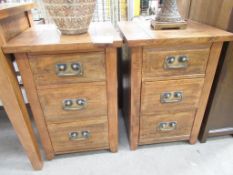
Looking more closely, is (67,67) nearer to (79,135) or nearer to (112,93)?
(112,93)

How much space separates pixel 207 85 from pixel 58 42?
742 mm

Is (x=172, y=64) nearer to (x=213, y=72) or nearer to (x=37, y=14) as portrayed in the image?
(x=213, y=72)

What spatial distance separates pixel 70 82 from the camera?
2.66ft

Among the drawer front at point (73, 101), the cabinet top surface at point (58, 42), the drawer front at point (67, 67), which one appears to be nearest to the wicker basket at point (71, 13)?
the cabinet top surface at point (58, 42)

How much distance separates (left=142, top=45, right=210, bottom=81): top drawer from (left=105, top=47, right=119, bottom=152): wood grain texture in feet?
0.45

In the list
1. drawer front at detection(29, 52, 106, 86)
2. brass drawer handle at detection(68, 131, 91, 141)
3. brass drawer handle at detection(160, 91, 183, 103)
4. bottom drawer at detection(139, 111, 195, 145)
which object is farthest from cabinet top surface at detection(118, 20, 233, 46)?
brass drawer handle at detection(68, 131, 91, 141)

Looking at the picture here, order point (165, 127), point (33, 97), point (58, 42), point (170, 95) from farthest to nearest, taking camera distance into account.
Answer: point (165, 127)
point (170, 95)
point (33, 97)
point (58, 42)

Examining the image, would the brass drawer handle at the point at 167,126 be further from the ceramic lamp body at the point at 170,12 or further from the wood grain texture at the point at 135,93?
the ceramic lamp body at the point at 170,12

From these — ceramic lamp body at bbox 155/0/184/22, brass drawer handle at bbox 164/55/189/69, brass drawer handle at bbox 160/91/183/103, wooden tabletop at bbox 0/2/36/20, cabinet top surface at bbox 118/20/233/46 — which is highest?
wooden tabletop at bbox 0/2/36/20

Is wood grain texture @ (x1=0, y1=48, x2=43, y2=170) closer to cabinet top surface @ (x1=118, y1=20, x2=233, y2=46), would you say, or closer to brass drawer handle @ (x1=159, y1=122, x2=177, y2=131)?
cabinet top surface @ (x1=118, y1=20, x2=233, y2=46)

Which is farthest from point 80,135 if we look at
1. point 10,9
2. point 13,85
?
point 10,9

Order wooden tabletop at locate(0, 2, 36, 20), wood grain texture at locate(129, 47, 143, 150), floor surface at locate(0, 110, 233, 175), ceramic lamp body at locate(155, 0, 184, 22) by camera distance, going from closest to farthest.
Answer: wooden tabletop at locate(0, 2, 36, 20)
wood grain texture at locate(129, 47, 143, 150)
ceramic lamp body at locate(155, 0, 184, 22)
floor surface at locate(0, 110, 233, 175)

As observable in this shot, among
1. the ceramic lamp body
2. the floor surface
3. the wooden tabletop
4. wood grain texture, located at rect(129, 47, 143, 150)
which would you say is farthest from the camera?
the floor surface

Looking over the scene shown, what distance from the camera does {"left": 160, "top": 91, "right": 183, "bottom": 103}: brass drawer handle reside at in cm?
92
